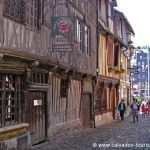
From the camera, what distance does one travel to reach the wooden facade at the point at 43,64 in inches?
478

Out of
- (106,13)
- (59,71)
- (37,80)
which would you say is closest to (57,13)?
(59,71)

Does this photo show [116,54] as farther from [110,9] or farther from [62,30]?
[62,30]

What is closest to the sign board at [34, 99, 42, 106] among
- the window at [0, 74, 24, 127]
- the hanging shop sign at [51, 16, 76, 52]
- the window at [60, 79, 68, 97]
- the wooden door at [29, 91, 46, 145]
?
the wooden door at [29, 91, 46, 145]

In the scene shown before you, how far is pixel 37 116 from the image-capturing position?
1462cm

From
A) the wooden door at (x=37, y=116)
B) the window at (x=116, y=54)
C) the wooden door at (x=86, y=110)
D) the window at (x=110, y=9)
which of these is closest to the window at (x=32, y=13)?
the wooden door at (x=37, y=116)

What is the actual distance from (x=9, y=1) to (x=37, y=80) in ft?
10.5

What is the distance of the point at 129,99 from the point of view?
42.4 m

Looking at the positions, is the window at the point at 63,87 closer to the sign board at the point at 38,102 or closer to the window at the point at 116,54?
the sign board at the point at 38,102

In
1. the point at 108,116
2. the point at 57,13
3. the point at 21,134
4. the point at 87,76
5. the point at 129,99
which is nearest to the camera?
the point at 21,134

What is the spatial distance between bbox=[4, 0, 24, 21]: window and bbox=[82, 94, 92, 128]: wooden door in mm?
10033

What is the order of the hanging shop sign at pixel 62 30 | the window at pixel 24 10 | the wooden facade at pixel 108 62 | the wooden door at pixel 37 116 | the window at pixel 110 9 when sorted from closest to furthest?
1. the window at pixel 24 10
2. the wooden door at pixel 37 116
3. the hanging shop sign at pixel 62 30
4. the wooden facade at pixel 108 62
5. the window at pixel 110 9

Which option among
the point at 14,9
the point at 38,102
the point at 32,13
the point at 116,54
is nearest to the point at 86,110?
the point at 38,102

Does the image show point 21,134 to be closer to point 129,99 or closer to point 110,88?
point 110,88

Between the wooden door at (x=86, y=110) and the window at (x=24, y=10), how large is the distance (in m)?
8.64
